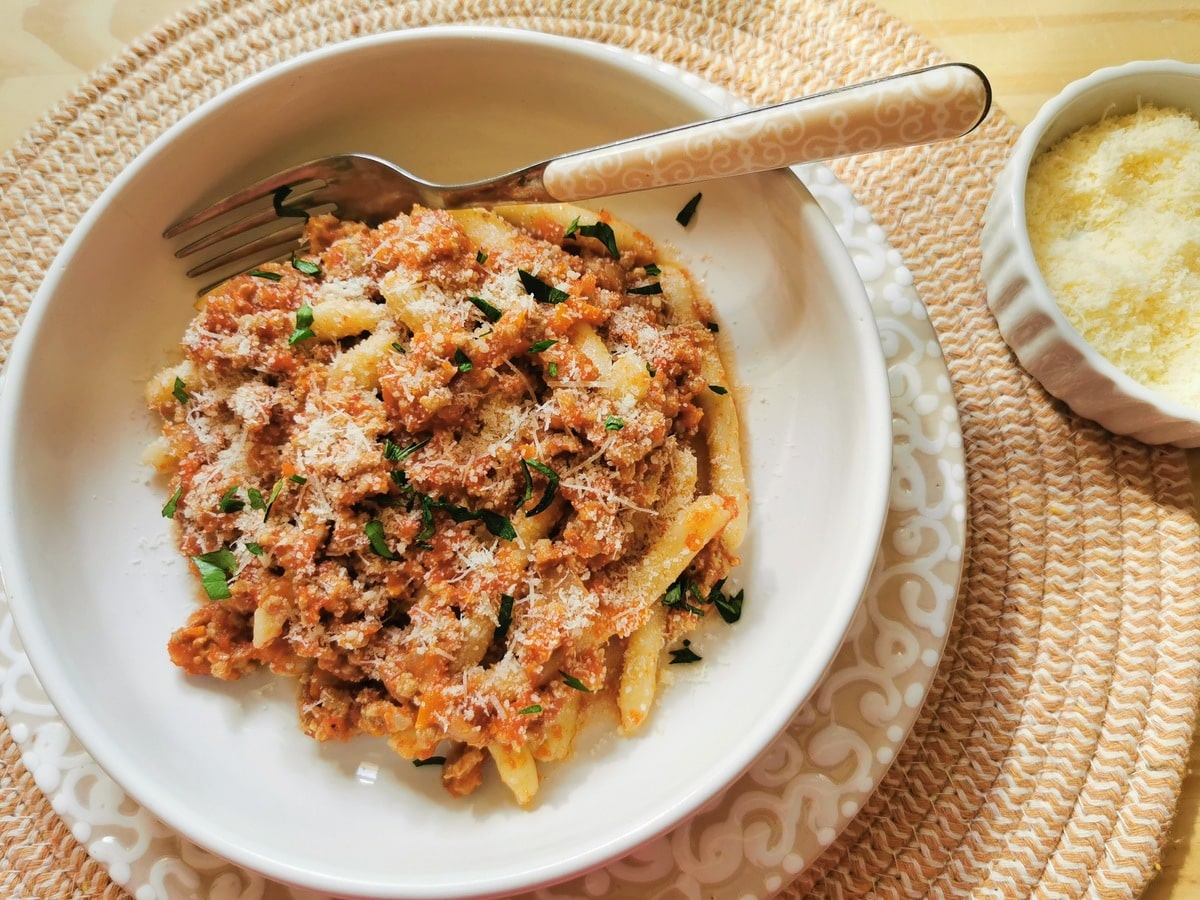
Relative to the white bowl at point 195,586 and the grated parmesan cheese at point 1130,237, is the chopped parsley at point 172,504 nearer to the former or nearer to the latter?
the white bowl at point 195,586

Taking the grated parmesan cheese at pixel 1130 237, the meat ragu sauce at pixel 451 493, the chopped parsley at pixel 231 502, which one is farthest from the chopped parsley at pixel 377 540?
the grated parmesan cheese at pixel 1130 237

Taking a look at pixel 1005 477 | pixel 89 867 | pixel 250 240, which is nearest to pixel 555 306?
pixel 250 240

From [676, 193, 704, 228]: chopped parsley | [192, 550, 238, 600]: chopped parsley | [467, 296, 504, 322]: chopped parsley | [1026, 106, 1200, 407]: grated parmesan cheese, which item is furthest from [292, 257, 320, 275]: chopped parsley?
[1026, 106, 1200, 407]: grated parmesan cheese

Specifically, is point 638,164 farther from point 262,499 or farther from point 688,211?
point 262,499

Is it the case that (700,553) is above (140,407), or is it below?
below

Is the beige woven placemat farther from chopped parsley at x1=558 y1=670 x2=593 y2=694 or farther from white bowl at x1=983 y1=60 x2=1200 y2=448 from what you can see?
chopped parsley at x1=558 y1=670 x2=593 y2=694

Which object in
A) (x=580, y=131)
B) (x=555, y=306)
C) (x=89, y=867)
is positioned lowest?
(x=89, y=867)

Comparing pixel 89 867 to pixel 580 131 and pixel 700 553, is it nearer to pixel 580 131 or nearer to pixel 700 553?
pixel 700 553
